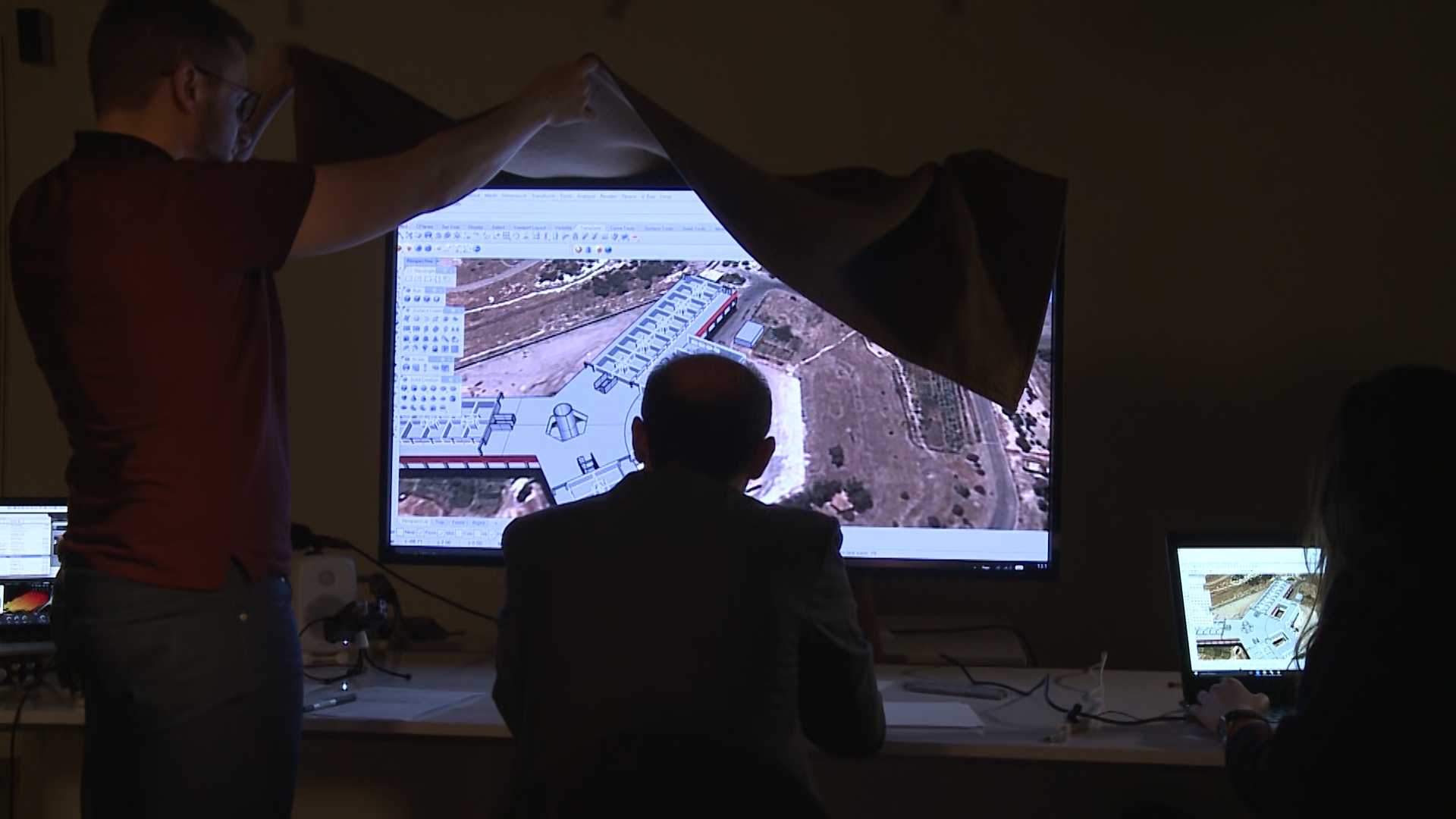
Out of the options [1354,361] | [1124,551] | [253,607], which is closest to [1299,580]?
[1124,551]

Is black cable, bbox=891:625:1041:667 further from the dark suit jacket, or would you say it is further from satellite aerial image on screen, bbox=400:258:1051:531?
the dark suit jacket

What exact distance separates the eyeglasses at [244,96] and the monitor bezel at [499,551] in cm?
47

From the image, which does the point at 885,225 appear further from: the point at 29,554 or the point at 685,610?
the point at 29,554

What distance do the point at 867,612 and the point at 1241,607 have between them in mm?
639

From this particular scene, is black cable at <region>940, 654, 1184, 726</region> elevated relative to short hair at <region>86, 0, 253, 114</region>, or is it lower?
lower

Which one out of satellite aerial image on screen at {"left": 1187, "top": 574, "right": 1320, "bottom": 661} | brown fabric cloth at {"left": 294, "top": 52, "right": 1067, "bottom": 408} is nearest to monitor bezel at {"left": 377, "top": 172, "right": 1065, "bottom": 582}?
satellite aerial image on screen at {"left": 1187, "top": 574, "right": 1320, "bottom": 661}

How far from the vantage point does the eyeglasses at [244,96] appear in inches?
57.7

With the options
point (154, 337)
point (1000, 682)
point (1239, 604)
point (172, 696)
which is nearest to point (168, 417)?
point (154, 337)

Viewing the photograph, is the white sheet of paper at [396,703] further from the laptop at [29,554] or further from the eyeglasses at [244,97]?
the eyeglasses at [244,97]

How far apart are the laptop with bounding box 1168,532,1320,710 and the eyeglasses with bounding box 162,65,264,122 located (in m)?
1.60

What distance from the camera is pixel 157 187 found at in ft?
4.45

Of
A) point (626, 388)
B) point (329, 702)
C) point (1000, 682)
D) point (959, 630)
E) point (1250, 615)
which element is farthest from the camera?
point (959, 630)

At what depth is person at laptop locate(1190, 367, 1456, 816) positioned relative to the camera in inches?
50.4

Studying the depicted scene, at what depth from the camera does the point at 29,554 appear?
2.09 metres
